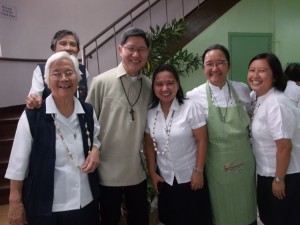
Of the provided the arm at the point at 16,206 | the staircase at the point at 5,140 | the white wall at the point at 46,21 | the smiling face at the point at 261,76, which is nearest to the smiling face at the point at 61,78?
the arm at the point at 16,206

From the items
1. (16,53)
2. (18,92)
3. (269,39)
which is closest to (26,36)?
(16,53)

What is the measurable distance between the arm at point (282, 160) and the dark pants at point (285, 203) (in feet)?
0.19

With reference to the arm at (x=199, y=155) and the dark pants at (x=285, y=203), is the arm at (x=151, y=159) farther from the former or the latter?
the dark pants at (x=285, y=203)

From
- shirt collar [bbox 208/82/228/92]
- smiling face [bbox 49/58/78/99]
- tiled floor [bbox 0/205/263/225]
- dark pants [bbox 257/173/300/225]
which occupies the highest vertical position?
smiling face [bbox 49/58/78/99]

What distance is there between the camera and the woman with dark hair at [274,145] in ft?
5.02

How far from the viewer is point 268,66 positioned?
162 centimetres

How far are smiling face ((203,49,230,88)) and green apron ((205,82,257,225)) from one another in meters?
0.13

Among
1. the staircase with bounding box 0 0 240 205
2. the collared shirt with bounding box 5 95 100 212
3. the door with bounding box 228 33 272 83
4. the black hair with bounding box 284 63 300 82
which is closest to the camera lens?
the collared shirt with bounding box 5 95 100 212

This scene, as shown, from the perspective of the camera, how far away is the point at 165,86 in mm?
1599

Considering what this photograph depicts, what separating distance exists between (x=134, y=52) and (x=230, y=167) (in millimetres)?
932

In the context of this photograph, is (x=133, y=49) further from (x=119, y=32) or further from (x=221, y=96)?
(x=119, y=32)

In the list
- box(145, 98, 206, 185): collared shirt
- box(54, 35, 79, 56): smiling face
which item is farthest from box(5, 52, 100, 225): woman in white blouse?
box(54, 35, 79, 56): smiling face

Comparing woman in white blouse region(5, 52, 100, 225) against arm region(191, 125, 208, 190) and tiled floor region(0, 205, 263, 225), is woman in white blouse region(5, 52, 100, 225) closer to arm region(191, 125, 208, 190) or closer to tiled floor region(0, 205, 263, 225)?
arm region(191, 125, 208, 190)

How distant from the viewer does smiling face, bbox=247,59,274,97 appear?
1623mm
